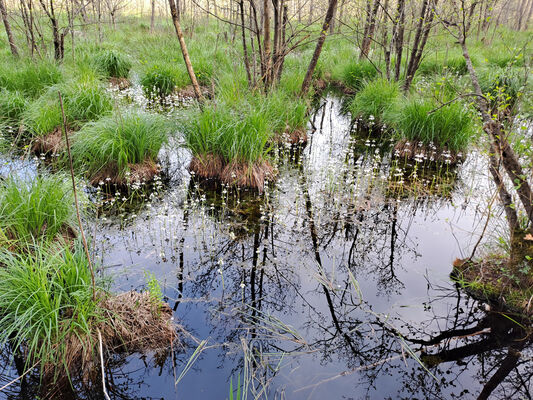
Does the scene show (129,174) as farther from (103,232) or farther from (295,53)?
(295,53)

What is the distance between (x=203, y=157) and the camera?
6891mm

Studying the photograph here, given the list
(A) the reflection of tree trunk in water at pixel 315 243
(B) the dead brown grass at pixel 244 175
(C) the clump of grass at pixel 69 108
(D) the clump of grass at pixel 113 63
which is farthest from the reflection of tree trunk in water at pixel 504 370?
(D) the clump of grass at pixel 113 63

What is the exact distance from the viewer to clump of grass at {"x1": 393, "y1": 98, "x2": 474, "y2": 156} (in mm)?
7516

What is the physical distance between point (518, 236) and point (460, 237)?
127 cm

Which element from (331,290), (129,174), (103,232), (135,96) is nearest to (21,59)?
(135,96)

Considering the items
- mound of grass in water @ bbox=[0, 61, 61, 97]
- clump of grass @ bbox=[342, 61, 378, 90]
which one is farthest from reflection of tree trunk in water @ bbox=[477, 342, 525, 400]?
clump of grass @ bbox=[342, 61, 378, 90]

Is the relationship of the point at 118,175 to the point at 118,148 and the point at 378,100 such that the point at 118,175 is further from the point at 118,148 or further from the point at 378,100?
the point at 378,100

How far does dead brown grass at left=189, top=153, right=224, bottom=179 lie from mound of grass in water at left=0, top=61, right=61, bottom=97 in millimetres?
4524

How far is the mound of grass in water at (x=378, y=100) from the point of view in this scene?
9227 mm

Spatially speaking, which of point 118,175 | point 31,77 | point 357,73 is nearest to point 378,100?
point 357,73

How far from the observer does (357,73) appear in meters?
12.6

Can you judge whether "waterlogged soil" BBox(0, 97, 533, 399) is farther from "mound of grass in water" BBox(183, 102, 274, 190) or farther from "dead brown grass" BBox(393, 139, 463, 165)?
"dead brown grass" BBox(393, 139, 463, 165)

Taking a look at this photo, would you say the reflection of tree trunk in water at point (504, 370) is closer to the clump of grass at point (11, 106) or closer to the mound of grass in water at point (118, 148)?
the mound of grass in water at point (118, 148)

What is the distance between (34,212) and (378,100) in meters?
7.83
